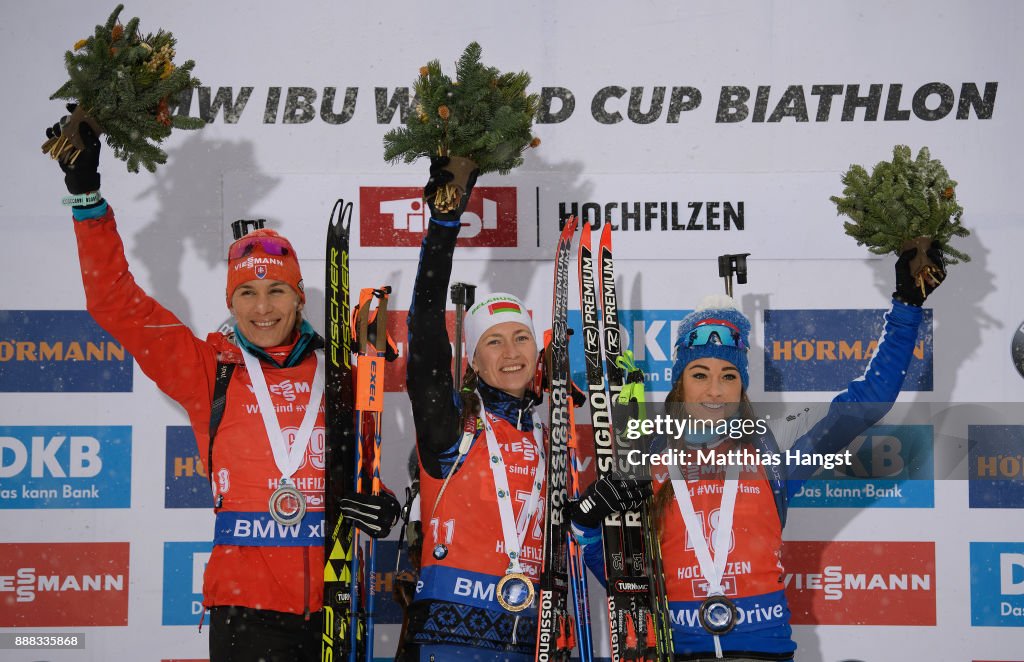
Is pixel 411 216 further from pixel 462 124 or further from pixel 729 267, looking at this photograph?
pixel 729 267

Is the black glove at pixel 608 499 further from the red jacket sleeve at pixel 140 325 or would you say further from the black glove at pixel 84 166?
the black glove at pixel 84 166

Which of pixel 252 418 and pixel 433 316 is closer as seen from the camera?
pixel 433 316

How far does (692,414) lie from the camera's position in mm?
3545

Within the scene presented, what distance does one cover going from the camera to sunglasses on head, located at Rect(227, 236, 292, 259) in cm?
363

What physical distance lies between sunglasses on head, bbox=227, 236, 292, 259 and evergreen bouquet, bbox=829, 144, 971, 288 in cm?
237

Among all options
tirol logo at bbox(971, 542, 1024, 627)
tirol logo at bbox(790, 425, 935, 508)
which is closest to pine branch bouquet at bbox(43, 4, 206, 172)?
tirol logo at bbox(790, 425, 935, 508)

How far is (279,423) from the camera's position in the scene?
3.48 m

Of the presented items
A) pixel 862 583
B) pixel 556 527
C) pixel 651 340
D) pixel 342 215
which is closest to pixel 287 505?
pixel 556 527

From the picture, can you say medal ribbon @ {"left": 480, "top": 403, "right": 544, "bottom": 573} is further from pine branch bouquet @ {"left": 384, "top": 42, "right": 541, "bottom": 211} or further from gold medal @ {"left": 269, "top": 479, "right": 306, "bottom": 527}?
pine branch bouquet @ {"left": 384, "top": 42, "right": 541, "bottom": 211}

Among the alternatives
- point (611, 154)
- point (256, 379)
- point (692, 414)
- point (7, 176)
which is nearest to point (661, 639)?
point (692, 414)

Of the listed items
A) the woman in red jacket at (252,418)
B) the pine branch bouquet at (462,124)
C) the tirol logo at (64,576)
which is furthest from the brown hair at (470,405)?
the tirol logo at (64,576)

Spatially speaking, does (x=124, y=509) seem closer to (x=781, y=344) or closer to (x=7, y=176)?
(x=7, y=176)

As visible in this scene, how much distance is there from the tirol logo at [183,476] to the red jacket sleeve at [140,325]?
1078 mm

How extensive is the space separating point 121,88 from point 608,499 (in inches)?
90.4
